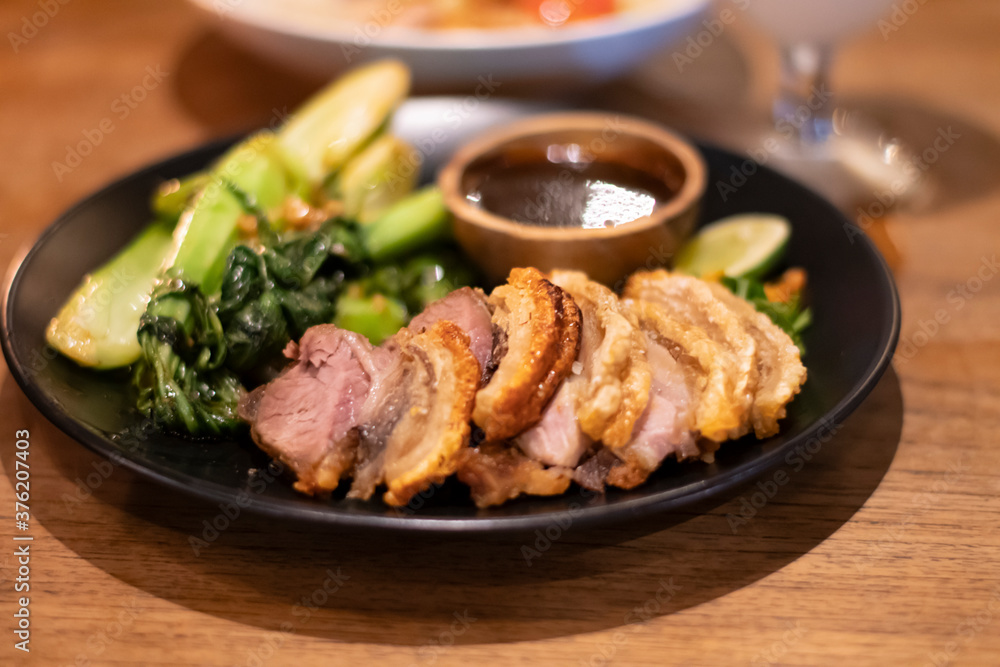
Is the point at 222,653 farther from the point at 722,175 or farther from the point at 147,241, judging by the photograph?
the point at 722,175

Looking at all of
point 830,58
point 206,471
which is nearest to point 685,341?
point 206,471

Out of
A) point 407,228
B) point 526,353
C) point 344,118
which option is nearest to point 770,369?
point 526,353

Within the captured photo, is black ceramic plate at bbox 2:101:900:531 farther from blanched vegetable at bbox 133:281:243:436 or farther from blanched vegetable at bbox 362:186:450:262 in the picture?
blanched vegetable at bbox 362:186:450:262

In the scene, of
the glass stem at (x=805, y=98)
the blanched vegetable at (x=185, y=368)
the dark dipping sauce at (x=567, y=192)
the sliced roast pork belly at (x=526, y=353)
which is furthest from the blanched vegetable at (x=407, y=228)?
the glass stem at (x=805, y=98)

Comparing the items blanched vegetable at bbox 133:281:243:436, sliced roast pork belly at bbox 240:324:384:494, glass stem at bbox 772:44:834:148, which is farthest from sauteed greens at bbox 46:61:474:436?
glass stem at bbox 772:44:834:148

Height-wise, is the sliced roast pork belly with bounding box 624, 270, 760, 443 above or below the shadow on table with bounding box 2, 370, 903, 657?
above

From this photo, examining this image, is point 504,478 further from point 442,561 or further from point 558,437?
point 442,561
